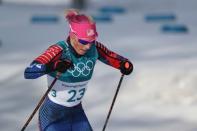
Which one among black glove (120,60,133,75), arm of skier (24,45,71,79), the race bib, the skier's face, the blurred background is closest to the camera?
arm of skier (24,45,71,79)

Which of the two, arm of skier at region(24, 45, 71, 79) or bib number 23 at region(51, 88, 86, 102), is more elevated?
arm of skier at region(24, 45, 71, 79)

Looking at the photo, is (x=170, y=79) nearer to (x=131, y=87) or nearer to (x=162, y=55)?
(x=131, y=87)

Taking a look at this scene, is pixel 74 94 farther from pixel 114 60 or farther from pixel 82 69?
pixel 114 60

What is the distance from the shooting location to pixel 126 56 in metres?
7.04

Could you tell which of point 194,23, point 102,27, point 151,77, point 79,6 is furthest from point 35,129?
point 79,6

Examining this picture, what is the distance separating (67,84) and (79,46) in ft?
0.86

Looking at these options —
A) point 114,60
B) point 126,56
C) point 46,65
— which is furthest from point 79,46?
point 126,56

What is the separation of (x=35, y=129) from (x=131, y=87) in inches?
61.9

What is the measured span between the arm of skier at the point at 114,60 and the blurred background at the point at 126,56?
4.96ft

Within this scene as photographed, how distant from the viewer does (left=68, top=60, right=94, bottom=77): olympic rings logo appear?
3.10 meters

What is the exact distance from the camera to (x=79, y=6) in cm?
1077

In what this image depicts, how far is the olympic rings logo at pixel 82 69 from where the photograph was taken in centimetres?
310

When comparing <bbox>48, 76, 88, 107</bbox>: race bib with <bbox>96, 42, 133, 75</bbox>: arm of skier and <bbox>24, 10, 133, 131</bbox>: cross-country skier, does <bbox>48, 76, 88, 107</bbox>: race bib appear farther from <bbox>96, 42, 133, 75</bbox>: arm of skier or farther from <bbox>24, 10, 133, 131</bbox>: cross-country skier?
<bbox>96, 42, 133, 75</bbox>: arm of skier

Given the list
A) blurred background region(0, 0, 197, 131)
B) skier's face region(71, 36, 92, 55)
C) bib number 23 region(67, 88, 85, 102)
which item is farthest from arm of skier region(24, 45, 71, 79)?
blurred background region(0, 0, 197, 131)
